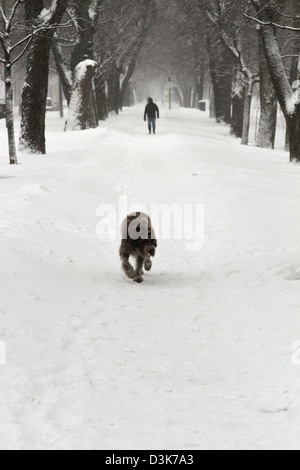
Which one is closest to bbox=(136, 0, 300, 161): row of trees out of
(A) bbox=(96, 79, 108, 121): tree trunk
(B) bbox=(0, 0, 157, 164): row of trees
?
(B) bbox=(0, 0, 157, 164): row of trees

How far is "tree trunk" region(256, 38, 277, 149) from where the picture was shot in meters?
20.3

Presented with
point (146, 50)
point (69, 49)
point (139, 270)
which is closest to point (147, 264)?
point (139, 270)

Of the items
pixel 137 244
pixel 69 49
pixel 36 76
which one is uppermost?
pixel 69 49

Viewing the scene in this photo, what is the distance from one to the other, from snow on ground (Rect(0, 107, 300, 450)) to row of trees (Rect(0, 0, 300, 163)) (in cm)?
480

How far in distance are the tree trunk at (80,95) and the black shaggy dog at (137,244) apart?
15758mm

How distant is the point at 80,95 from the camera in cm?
2145

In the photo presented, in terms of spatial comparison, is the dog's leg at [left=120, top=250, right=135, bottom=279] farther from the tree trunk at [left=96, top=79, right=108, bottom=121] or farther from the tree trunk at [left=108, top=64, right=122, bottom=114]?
the tree trunk at [left=108, top=64, right=122, bottom=114]

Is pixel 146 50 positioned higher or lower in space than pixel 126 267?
higher

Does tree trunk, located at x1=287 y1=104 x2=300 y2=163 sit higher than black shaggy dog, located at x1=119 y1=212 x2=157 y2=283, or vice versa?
tree trunk, located at x1=287 y1=104 x2=300 y2=163

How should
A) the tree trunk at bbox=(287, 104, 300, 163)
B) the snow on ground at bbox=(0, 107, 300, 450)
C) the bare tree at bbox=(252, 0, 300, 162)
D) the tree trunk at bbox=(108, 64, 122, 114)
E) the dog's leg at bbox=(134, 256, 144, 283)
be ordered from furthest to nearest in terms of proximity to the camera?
1. the tree trunk at bbox=(108, 64, 122, 114)
2. the tree trunk at bbox=(287, 104, 300, 163)
3. the bare tree at bbox=(252, 0, 300, 162)
4. the dog's leg at bbox=(134, 256, 144, 283)
5. the snow on ground at bbox=(0, 107, 300, 450)

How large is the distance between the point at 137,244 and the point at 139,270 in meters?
0.34

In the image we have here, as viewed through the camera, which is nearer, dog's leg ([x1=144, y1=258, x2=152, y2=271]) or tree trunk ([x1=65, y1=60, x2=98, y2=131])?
dog's leg ([x1=144, y1=258, x2=152, y2=271])

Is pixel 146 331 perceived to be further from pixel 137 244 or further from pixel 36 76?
pixel 36 76

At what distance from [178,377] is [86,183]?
848cm
